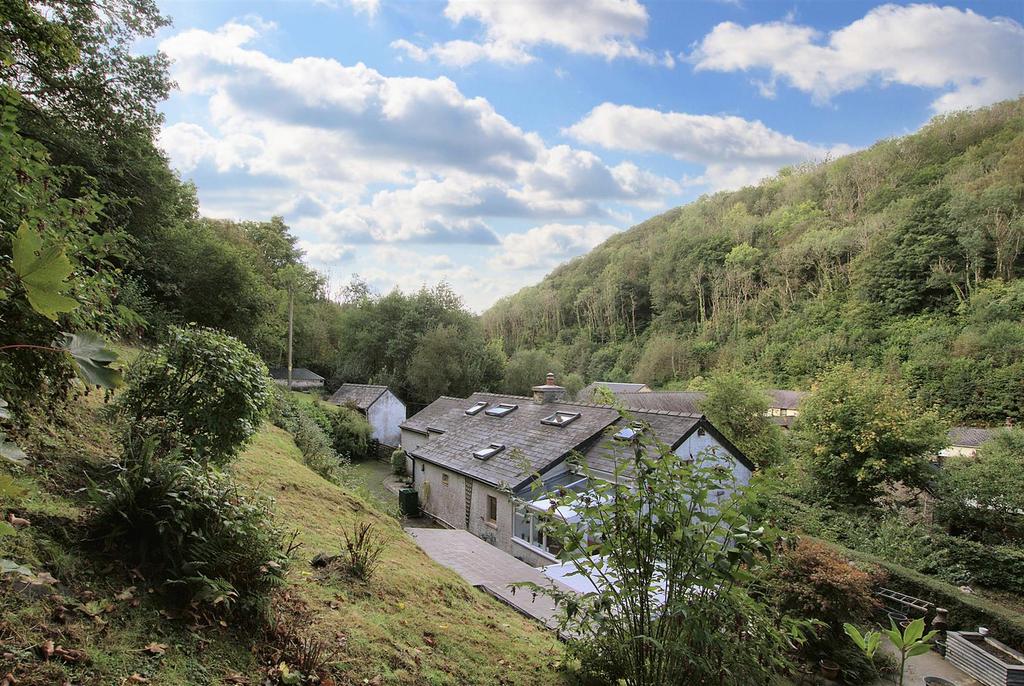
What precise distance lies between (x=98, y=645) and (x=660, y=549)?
133 inches

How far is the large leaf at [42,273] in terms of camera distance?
1208mm

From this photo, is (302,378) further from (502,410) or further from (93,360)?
(93,360)

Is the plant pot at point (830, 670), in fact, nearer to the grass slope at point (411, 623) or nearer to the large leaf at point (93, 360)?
the grass slope at point (411, 623)

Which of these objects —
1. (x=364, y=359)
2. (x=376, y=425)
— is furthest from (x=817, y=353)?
(x=364, y=359)

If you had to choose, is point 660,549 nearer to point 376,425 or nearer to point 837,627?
point 837,627

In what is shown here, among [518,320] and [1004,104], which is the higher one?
[1004,104]

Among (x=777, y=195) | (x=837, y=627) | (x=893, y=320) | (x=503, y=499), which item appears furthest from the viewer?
(x=777, y=195)

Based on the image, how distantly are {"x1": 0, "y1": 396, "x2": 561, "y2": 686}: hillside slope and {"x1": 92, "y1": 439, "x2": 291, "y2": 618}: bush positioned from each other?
149 millimetres

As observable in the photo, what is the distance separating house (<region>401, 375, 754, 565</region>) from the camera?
15.4 meters

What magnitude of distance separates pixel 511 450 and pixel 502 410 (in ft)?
34.1

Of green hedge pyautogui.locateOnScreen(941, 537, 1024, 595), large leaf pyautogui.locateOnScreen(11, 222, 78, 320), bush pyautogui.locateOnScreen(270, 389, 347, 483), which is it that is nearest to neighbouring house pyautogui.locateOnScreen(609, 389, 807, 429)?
green hedge pyautogui.locateOnScreen(941, 537, 1024, 595)

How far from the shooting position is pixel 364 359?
42.4 meters

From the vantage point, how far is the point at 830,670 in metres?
9.66

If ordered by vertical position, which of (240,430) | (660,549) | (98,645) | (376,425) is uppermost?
(240,430)
